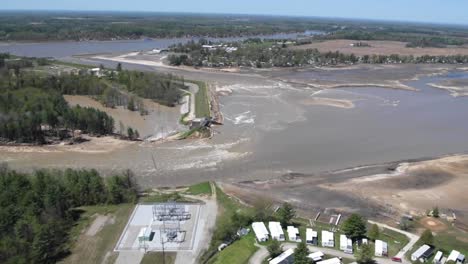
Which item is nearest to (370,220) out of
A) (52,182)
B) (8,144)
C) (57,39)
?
(52,182)

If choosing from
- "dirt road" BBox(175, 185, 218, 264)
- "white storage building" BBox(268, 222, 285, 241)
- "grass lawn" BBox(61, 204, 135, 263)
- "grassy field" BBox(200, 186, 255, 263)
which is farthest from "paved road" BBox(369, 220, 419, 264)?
"grass lawn" BBox(61, 204, 135, 263)

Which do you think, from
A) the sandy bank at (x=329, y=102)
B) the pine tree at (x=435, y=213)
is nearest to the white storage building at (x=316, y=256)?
the pine tree at (x=435, y=213)

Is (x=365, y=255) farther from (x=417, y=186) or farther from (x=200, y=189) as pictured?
(x=417, y=186)

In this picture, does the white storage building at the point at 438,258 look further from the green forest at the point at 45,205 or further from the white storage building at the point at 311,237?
the green forest at the point at 45,205

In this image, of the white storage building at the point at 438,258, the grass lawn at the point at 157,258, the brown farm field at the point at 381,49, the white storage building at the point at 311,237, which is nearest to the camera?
the white storage building at the point at 438,258

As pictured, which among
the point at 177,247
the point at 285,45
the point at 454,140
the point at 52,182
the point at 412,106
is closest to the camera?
the point at 177,247

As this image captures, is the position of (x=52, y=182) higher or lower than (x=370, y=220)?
higher

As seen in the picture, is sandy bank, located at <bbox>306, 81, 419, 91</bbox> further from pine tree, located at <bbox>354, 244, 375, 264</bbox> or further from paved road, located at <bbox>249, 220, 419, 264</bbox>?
pine tree, located at <bbox>354, 244, 375, 264</bbox>

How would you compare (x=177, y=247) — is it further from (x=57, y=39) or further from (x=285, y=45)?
(x=57, y=39)
